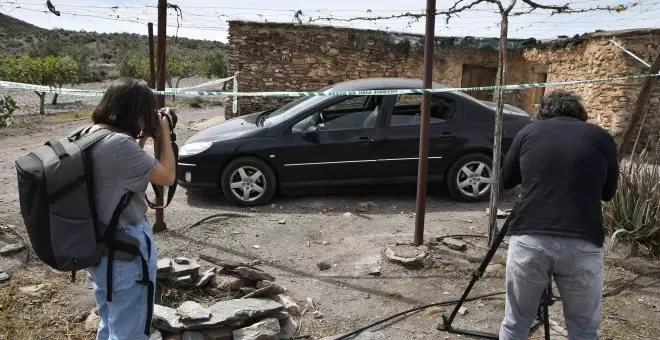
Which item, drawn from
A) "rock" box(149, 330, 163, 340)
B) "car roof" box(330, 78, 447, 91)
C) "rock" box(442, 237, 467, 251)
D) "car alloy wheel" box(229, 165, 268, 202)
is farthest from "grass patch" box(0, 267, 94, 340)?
"car roof" box(330, 78, 447, 91)

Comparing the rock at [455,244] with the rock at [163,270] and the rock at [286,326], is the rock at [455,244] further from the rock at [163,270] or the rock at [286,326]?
the rock at [163,270]

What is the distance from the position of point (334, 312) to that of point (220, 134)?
3.42 m

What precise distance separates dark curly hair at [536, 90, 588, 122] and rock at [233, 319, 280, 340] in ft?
6.88

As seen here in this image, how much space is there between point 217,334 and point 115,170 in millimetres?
1537

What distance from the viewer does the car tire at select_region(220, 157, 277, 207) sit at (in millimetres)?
6543

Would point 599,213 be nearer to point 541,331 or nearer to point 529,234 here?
point 529,234

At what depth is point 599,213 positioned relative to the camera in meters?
2.77

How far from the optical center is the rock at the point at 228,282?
159 inches

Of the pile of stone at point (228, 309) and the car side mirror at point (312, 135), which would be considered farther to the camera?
the car side mirror at point (312, 135)

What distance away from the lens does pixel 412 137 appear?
6.71 m

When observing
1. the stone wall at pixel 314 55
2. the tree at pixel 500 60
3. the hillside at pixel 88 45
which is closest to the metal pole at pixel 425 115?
A: the tree at pixel 500 60

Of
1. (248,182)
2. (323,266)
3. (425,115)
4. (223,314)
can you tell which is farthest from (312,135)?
(223,314)

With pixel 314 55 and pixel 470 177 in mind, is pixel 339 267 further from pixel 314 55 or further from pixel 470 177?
pixel 314 55

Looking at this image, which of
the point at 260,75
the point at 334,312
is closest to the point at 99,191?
the point at 334,312
